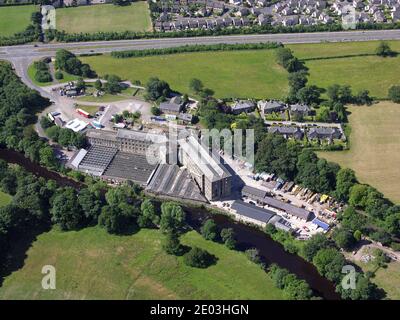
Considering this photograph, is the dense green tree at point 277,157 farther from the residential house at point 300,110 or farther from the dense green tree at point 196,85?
the dense green tree at point 196,85

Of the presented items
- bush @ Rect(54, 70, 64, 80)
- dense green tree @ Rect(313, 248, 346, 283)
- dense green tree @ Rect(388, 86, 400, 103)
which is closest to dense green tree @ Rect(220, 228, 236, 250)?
dense green tree @ Rect(313, 248, 346, 283)

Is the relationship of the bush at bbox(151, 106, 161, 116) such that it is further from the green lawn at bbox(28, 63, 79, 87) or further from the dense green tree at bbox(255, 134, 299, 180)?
the dense green tree at bbox(255, 134, 299, 180)

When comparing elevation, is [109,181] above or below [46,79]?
below

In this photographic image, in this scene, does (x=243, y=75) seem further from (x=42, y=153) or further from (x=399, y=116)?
(x=42, y=153)

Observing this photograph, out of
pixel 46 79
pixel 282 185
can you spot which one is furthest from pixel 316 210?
pixel 46 79

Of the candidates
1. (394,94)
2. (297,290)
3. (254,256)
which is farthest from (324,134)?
(297,290)

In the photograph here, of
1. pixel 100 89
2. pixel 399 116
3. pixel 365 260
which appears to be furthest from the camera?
pixel 100 89

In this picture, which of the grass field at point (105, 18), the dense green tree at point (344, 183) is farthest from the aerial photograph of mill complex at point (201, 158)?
the grass field at point (105, 18)
